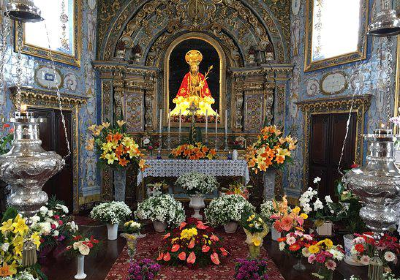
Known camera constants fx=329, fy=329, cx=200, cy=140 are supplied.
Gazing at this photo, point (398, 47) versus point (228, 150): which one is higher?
point (398, 47)

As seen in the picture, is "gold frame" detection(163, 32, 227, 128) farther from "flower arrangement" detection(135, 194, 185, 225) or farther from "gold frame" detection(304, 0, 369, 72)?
"flower arrangement" detection(135, 194, 185, 225)

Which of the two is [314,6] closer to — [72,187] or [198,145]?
[198,145]

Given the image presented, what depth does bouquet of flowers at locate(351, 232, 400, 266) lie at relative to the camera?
2699 mm

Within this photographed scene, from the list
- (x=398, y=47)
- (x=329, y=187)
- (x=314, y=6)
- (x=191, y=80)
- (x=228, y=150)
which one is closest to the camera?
(x=398, y=47)

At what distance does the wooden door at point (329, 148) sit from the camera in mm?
7719

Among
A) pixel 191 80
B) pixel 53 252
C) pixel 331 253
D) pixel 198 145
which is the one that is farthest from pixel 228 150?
pixel 331 253

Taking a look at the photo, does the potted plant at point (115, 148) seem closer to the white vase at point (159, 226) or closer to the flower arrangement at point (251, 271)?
the white vase at point (159, 226)

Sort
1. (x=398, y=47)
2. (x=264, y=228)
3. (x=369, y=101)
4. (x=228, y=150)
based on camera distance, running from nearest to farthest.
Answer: (x=264, y=228) → (x=398, y=47) → (x=369, y=101) → (x=228, y=150)

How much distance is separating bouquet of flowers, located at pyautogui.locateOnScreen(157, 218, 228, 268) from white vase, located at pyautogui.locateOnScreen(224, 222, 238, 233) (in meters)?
1.20

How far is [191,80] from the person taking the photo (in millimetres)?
10070

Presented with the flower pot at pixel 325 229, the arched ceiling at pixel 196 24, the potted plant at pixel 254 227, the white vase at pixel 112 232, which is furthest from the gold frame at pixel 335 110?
the white vase at pixel 112 232

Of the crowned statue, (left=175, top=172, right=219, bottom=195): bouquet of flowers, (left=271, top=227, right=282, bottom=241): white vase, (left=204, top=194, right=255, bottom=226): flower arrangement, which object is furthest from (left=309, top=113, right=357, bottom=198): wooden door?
the crowned statue

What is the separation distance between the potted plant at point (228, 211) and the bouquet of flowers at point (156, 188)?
193 centimetres

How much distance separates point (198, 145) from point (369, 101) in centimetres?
417
